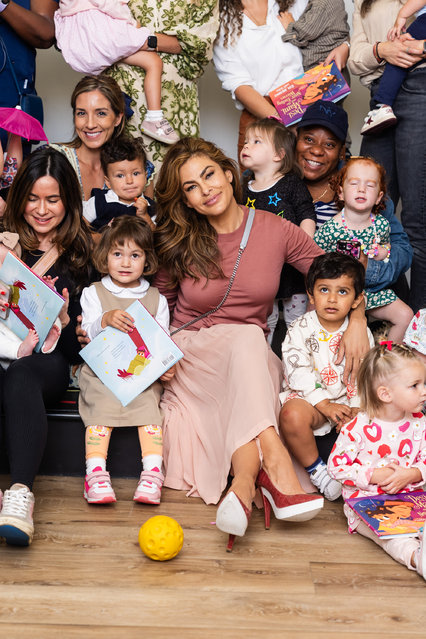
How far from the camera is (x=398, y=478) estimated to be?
7.16 ft

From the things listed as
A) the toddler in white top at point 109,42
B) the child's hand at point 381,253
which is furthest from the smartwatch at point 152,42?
the child's hand at point 381,253

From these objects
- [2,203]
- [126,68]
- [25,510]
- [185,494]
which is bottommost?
[185,494]

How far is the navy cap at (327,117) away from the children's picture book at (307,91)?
138mm

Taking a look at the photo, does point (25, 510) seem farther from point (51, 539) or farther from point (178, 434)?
point (178, 434)

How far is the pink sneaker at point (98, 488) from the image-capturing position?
2271 mm

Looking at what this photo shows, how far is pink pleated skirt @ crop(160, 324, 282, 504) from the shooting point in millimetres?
2326

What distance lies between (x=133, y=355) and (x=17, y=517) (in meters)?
0.70

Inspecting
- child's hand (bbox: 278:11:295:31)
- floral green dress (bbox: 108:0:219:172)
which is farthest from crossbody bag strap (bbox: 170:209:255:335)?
child's hand (bbox: 278:11:295:31)

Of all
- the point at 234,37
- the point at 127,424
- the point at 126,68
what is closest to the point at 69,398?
the point at 127,424

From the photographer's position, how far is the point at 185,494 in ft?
8.02

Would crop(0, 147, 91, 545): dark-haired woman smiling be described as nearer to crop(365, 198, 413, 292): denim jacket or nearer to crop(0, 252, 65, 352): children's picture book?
crop(0, 252, 65, 352): children's picture book

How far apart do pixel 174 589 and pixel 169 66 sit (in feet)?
7.59

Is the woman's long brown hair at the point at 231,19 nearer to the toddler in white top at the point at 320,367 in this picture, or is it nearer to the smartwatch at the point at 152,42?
the smartwatch at the point at 152,42

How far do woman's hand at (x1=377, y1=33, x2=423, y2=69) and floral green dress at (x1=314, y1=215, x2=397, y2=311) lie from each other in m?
0.65
